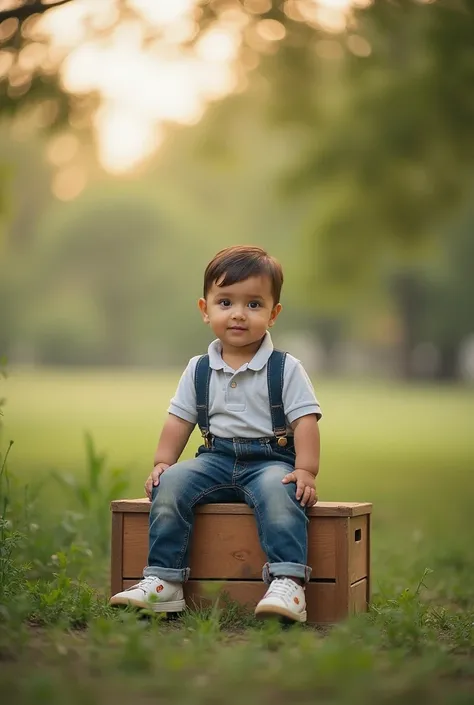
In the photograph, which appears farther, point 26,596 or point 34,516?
point 34,516

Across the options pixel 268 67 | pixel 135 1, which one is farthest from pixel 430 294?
pixel 135 1

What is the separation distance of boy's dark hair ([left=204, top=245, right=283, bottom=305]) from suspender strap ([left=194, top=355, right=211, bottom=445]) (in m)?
0.29

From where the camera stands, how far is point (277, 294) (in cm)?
411

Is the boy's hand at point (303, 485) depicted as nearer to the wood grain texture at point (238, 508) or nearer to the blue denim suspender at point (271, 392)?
the wood grain texture at point (238, 508)

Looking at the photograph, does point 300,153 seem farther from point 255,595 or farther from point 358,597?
point 255,595

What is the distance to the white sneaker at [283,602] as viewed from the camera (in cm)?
345

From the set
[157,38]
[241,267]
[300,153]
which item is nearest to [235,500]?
[241,267]

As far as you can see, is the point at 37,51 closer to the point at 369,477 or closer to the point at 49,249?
the point at 369,477

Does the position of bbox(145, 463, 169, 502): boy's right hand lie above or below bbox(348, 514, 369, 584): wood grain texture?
above

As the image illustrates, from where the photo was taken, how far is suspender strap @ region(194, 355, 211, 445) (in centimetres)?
407

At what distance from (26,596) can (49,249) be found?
1473 inches

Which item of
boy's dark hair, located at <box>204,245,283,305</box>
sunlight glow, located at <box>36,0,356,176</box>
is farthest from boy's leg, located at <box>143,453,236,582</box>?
sunlight glow, located at <box>36,0,356,176</box>

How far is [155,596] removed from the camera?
353 centimetres

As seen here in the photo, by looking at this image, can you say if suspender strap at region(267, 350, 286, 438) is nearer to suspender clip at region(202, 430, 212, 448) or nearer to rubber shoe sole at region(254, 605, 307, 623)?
suspender clip at region(202, 430, 212, 448)
